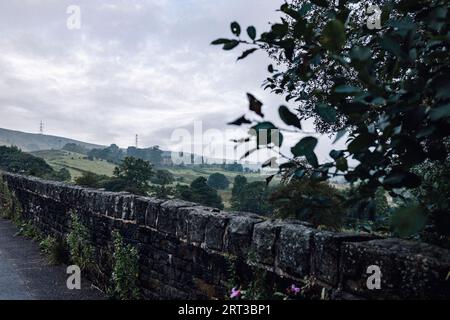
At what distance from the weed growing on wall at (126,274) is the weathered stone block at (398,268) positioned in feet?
8.82

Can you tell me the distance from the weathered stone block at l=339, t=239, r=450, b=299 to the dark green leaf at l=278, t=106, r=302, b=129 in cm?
106

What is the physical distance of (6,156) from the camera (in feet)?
187

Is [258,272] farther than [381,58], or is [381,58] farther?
[258,272]

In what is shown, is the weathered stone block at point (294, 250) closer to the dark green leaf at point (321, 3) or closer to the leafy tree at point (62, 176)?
the dark green leaf at point (321, 3)

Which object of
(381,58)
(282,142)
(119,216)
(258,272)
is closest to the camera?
(282,142)

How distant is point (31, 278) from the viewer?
5438 mm

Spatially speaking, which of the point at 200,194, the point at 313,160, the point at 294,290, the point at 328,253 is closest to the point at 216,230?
the point at 294,290

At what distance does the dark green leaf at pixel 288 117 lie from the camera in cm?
158

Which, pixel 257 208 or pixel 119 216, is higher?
pixel 119 216

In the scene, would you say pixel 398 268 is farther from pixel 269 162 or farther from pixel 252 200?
pixel 252 200

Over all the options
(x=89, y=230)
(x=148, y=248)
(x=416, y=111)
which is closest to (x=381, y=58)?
(x=416, y=111)

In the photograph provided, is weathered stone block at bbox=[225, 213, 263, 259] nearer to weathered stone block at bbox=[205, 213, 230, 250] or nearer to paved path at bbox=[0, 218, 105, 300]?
weathered stone block at bbox=[205, 213, 230, 250]
